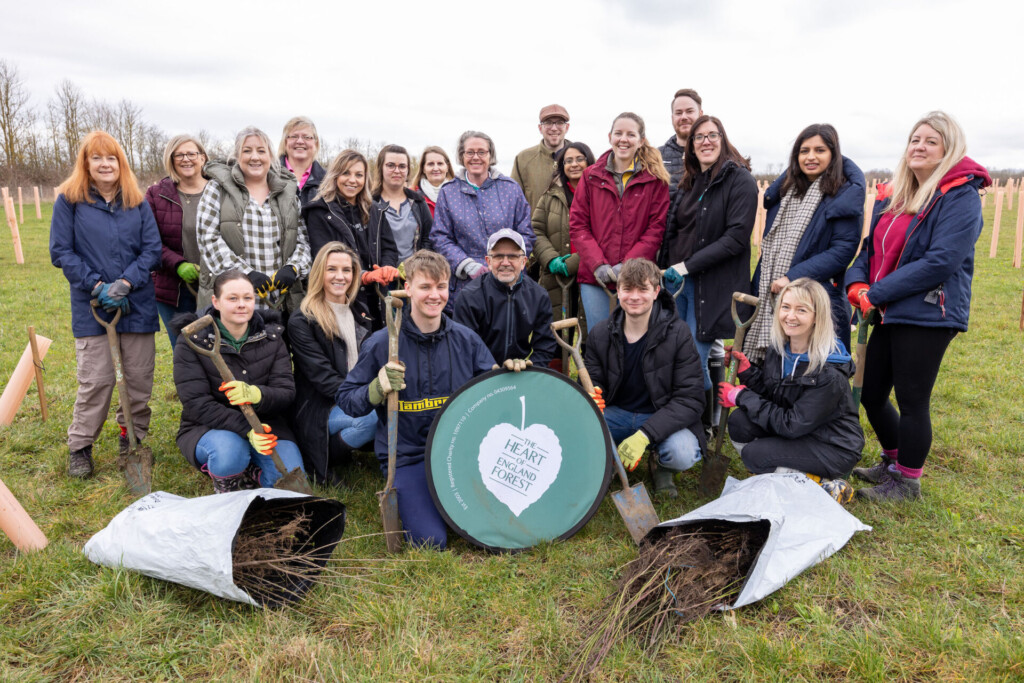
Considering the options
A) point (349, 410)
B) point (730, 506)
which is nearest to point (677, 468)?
point (730, 506)

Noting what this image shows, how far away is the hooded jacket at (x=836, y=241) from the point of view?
4.22 metres

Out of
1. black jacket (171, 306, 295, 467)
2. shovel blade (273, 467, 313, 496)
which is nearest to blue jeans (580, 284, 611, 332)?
black jacket (171, 306, 295, 467)

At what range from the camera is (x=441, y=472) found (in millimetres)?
3619

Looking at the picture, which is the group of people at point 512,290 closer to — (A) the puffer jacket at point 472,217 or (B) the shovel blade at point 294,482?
(A) the puffer jacket at point 472,217

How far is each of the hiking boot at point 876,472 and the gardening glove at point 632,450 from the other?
1.70 meters

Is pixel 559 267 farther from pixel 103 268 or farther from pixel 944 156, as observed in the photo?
pixel 103 268

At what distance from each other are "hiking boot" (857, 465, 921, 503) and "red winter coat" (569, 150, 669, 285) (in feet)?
7.13

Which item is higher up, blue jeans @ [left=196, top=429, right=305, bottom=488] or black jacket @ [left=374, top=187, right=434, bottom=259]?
black jacket @ [left=374, top=187, right=434, bottom=259]

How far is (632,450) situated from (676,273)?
5.01ft

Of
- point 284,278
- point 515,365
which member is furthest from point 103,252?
point 515,365

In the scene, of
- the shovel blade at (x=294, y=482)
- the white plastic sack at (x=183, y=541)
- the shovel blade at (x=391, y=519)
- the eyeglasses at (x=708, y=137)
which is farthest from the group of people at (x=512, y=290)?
the white plastic sack at (x=183, y=541)

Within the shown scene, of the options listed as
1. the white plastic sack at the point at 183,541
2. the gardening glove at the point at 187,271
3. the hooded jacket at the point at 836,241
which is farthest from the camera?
the gardening glove at the point at 187,271

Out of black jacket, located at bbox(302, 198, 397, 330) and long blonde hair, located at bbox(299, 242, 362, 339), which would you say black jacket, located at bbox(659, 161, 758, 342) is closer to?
black jacket, located at bbox(302, 198, 397, 330)

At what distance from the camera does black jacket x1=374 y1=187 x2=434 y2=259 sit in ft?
17.8
